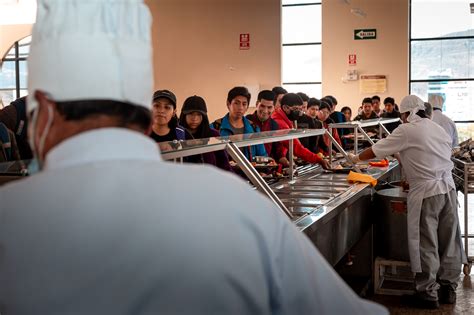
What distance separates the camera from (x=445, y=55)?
11.8 meters

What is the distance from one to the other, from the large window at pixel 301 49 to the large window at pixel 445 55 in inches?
71.4

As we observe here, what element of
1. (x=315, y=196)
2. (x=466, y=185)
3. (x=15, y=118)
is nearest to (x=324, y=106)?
(x=466, y=185)

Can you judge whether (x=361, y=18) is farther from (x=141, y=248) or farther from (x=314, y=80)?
(x=141, y=248)

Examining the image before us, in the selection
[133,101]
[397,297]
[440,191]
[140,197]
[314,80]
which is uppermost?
[314,80]

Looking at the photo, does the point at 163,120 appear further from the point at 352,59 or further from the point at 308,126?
the point at 352,59

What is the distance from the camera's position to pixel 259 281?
2.64 ft

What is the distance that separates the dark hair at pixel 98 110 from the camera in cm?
84

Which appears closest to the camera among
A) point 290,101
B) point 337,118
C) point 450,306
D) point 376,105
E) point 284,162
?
point 450,306

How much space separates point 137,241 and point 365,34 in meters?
11.5

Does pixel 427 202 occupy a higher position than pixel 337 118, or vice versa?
pixel 337 118

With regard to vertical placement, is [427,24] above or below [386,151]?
above

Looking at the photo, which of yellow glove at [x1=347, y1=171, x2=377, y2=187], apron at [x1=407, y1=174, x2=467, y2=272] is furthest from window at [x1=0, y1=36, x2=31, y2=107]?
apron at [x1=407, y1=174, x2=467, y2=272]

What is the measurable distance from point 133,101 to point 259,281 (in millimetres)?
301

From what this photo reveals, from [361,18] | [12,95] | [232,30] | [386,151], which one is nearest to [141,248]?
[386,151]
